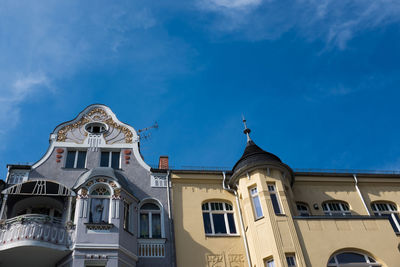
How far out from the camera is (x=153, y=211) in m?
20.8

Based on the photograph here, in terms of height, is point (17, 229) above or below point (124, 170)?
below

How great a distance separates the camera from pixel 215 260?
1927cm

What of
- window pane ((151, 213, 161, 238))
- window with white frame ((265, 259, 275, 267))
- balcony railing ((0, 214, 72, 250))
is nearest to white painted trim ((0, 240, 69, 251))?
balcony railing ((0, 214, 72, 250))

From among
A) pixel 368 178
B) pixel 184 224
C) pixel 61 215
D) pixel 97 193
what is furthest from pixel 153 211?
pixel 368 178

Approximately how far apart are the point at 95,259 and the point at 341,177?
47.7 ft

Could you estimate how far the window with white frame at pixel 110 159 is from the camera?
2256 centimetres

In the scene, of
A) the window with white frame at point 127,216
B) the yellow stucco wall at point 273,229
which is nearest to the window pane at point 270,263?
the yellow stucco wall at point 273,229

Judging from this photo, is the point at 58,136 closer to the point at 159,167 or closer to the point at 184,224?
the point at 159,167

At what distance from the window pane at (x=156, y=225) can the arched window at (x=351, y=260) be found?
26.6 ft

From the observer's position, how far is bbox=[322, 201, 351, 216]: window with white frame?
73.6 ft

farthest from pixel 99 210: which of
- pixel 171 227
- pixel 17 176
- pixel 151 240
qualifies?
pixel 17 176

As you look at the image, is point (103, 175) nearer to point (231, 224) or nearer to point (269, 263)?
point (231, 224)

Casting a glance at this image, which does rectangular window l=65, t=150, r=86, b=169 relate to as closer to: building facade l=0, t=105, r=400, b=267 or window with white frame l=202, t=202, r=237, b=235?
building facade l=0, t=105, r=400, b=267

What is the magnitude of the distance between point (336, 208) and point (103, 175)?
12.8 m
